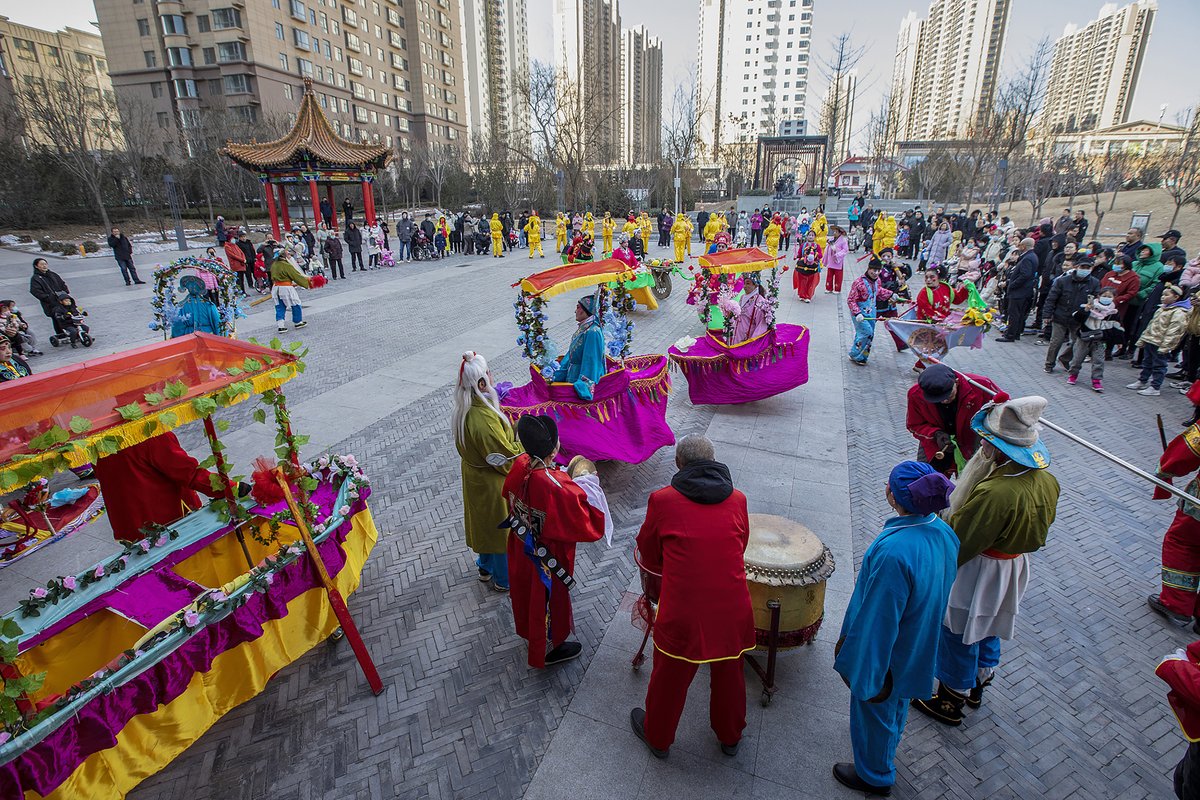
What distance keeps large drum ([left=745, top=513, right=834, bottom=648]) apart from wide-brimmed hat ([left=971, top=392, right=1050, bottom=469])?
50.0 inches

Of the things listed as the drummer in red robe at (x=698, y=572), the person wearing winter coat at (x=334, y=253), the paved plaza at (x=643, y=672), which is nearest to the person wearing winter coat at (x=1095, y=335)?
the paved plaza at (x=643, y=672)

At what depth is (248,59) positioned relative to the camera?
1911 inches

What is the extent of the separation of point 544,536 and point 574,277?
4174 millimetres

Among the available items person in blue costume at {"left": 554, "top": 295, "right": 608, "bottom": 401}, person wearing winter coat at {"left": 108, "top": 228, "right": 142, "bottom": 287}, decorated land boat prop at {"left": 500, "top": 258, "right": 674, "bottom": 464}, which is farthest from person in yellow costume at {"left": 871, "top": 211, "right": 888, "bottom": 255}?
person wearing winter coat at {"left": 108, "top": 228, "right": 142, "bottom": 287}

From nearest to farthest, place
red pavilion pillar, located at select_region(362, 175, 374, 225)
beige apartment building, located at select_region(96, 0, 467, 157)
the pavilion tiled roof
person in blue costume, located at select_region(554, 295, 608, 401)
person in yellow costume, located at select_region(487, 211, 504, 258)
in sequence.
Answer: person in blue costume, located at select_region(554, 295, 608, 401) → the pavilion tiled roof → person in yellow costume, located at select_region(487, 211, 504, 258) → red pavilion pillar, located at select_region(362, 175, 374, 225) → beige apartment building, located at select_region(96, 0, 467, 157)

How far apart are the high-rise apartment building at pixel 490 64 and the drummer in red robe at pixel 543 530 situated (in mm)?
101344

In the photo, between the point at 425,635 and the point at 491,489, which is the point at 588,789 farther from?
the point at 491,489

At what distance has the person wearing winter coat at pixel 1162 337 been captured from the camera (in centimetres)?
889

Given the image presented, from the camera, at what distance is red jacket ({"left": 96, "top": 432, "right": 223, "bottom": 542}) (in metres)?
4.38

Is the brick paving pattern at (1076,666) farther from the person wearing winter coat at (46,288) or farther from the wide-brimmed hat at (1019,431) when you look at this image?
the person wearing winter coat at (46,288)

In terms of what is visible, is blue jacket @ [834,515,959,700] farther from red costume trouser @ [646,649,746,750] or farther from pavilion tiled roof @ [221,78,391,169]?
pavilion tiled roof @ [221,78,391,169]

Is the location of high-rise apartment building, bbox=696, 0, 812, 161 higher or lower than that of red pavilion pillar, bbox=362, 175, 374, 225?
higher

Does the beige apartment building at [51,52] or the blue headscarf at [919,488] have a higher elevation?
the beige apartment building at [51,52]

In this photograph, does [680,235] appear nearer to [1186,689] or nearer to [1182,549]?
[1182,549]
